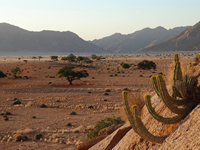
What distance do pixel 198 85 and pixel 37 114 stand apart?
57.2 ft

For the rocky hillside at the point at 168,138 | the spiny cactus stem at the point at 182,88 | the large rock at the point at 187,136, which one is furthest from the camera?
the spiny cactus stem at the point at 182,88

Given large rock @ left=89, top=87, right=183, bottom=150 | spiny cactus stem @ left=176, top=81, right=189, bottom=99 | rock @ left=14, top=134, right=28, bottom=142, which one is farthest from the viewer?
rock @ left=14, top=134, right=28, bottom=142

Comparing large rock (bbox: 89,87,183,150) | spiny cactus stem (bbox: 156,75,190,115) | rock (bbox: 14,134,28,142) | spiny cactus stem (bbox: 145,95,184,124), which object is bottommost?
rock (bbox: 14,134,28,142)

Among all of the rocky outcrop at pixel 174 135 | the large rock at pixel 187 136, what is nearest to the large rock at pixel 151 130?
the rocky outcrop at pixel 174 135

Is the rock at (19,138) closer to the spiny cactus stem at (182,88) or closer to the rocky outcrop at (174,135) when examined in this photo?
the rocky outcrop at (174,135)

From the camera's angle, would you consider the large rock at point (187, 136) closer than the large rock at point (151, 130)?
Yes

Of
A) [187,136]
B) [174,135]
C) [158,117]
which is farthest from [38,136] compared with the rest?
[187,136]

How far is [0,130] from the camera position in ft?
50.3

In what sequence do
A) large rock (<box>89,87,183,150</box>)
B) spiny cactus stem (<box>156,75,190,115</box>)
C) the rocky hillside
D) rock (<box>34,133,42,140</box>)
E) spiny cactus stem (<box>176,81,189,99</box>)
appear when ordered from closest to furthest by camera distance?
the rocky hillside
spiny cactus stem (<box>156,75,190,115</box>)
spiny cactus stem (<box>176,81,189,99</box>)
large rock (<box>89,87,183,150</box>)
rock (<box>34,133,42,140</box>)

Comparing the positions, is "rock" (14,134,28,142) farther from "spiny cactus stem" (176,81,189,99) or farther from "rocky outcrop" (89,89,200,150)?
"spiny cactus stem" (176,81,189,99)

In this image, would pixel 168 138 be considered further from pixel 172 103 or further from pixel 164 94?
pixel 164 94

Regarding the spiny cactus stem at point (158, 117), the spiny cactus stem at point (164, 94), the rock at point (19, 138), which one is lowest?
the rock at point (19, 138)

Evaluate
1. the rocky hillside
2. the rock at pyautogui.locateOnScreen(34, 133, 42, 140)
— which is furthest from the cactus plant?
the rock at pyautogui.locateOnScreen(34, 133, 42, 140)

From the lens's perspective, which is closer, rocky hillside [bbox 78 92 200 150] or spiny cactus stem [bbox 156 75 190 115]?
rocky hillside [bbox 78 92 200 150]
